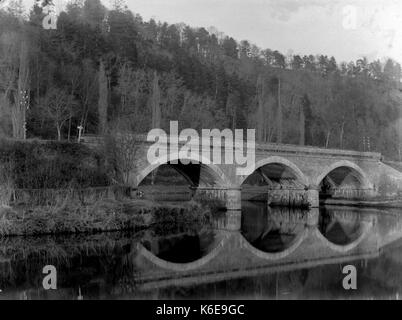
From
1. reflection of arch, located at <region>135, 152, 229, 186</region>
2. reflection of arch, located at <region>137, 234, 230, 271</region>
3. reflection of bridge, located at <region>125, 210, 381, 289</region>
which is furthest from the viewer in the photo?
reflection of arch, located at <region>135, 152, 229, 186</region>

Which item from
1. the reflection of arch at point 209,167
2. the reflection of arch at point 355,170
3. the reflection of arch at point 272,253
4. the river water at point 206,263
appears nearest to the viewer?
the river water at point 206,263

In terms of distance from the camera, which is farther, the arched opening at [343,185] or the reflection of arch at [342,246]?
the arched opening at [343,185]

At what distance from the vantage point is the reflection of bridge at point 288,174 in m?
30.8

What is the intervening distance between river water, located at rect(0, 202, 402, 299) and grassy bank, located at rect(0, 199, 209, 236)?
570 mm

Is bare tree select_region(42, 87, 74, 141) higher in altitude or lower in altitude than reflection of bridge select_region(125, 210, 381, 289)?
Answer: higher

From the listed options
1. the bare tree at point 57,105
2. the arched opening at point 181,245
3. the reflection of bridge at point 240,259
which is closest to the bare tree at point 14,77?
the bare tree at point 57,105

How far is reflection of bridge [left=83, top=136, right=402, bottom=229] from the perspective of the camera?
30.8m

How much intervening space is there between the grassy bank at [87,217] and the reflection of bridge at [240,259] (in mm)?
2788

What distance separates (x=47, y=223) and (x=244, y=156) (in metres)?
15.6

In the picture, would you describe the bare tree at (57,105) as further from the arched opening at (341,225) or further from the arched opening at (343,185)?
the arched opening at (343,185)

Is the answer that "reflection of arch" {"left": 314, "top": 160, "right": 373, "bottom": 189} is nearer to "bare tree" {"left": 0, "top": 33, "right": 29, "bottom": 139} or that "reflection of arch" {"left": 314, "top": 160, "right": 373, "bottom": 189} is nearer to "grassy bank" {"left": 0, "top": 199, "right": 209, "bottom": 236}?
"grassy bank" {"left": 0, "top": 199, "right": 209, "bottom": 236}

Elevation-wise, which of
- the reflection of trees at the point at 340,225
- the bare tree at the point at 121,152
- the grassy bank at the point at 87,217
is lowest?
the reflection of trees at the point at 340,225

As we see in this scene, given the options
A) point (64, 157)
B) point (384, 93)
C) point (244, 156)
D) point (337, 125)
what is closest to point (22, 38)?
point (64, 157)

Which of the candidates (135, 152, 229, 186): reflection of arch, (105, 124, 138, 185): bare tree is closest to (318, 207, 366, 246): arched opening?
(135, 152, 229, 186): reflection of arch
